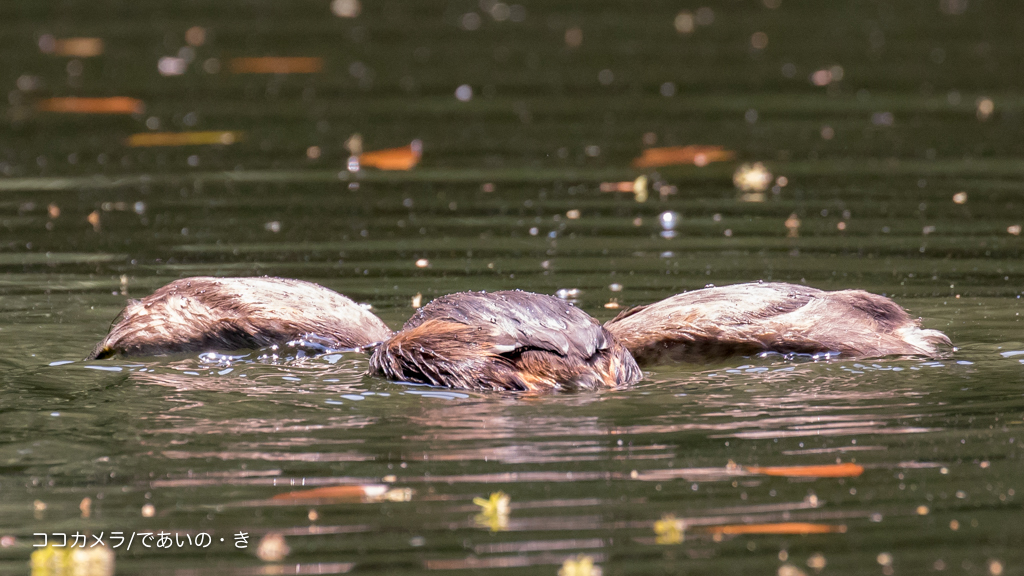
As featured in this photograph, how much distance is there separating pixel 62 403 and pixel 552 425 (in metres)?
2.31

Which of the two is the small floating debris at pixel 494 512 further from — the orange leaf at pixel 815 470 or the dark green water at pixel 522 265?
the orange leaf at pixel 815 470

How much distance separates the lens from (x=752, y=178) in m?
12.4

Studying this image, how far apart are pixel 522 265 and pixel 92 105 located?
7.83 m

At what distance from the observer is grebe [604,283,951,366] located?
7.54m

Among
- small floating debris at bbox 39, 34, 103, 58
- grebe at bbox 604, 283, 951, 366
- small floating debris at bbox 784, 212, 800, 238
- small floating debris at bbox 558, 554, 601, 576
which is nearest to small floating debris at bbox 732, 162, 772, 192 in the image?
small floating debris at bbox 784, 212, 800, 238

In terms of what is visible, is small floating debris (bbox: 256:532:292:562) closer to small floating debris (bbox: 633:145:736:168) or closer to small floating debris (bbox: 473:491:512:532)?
small floating debris (bbox: 473:491:512:532)

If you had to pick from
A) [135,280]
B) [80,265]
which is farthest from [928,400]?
[80,265]

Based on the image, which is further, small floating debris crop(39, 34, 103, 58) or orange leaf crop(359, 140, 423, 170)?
small floating debris crop(39, 34, 103, 58)

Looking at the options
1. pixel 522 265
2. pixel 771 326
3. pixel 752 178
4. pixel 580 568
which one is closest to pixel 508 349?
pixel 771 326

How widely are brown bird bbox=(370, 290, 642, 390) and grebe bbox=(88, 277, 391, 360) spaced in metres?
0.81

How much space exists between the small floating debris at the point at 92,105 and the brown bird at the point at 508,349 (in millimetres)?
9127

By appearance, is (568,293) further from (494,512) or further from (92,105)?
(92,105)

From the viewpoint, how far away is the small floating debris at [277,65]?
17.7 m

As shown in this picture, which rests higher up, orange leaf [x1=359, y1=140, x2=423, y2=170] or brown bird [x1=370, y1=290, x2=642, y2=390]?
orange leaf [x1=359, y1=140, x2=423, y2=170]
